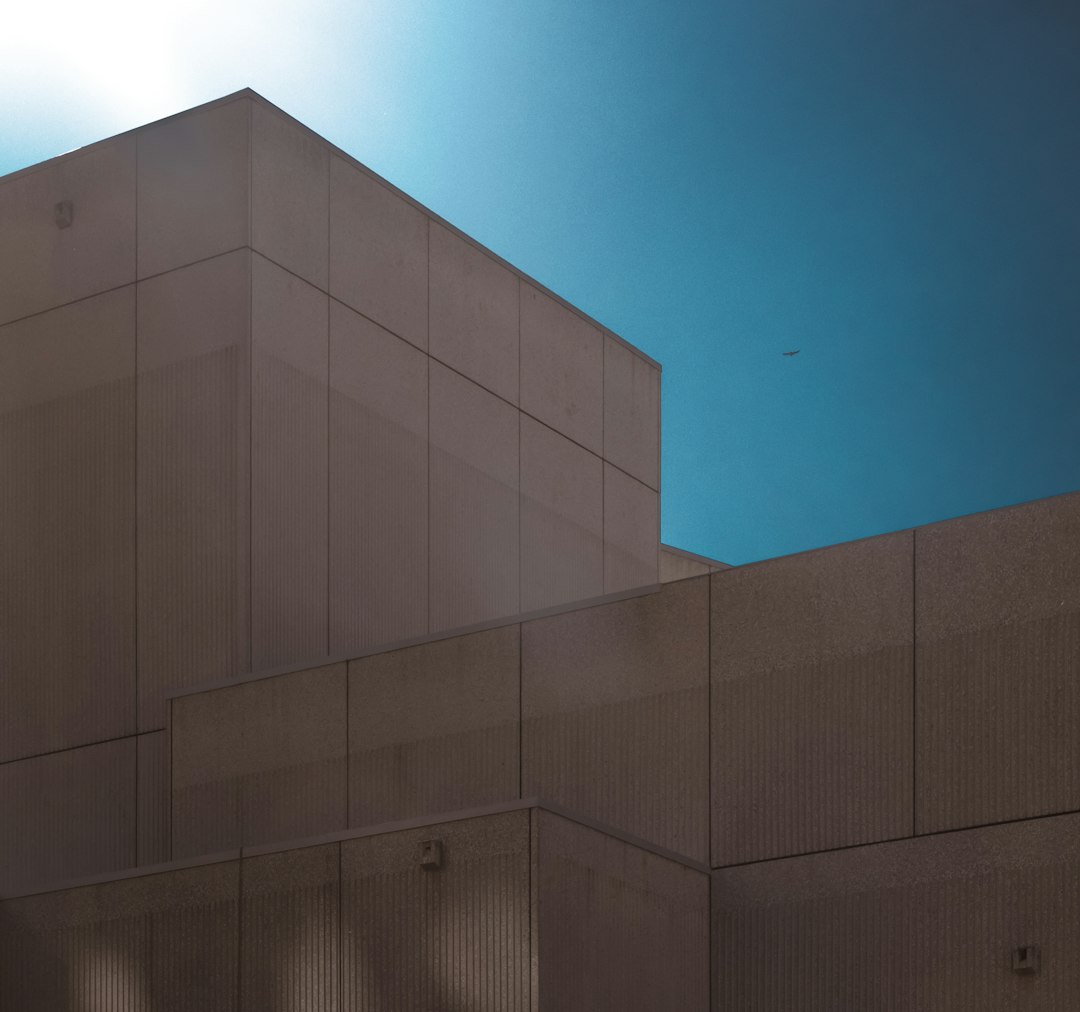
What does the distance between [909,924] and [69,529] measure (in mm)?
13802

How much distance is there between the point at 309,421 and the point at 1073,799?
12.9 m

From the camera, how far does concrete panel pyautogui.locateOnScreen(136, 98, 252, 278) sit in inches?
1113

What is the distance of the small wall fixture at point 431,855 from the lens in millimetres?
19734

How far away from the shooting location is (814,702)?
21922 mm

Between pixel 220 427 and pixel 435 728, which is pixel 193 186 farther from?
pixel 435 728

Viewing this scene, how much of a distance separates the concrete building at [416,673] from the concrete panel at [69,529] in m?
0.06

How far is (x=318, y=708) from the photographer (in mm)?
25188

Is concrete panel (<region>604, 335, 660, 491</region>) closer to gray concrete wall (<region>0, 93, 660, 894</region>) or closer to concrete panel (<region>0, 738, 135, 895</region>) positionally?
gray concrete wall (<region>0, 93, 660, 894</region>)

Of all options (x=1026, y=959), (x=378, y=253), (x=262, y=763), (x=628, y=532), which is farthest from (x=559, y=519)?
(x=1026, y=959)

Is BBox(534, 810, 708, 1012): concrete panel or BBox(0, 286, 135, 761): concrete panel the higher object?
BBox(0, 286, 135, 761): concrete panel

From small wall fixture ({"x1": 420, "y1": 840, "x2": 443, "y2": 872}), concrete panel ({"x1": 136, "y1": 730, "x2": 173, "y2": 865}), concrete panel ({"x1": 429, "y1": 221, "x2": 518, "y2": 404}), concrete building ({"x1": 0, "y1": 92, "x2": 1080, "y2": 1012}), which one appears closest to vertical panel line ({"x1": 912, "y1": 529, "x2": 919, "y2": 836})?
concrete building ({"x1": 0, "y1": 92, "x2": 1080, "y2": 1012})

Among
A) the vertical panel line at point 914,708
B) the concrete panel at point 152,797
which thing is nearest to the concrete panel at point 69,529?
the concrete panel at point 152,797

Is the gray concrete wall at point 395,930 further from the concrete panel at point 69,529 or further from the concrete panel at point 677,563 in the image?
the concrete panel at point 677,563

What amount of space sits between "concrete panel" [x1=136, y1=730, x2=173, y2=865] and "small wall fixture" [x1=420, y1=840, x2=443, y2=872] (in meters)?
7.59
